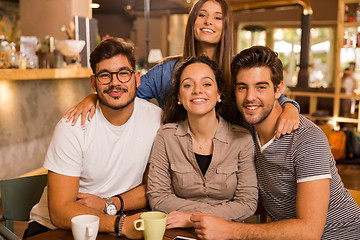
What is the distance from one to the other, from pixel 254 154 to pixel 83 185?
2.57ft

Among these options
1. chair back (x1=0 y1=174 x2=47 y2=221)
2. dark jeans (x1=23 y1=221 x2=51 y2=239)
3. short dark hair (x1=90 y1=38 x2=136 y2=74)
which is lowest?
dark jeans (x1=23 y1=221 x2=51 y2=239)

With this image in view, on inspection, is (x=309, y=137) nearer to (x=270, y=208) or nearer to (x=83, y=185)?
(x=270, y=208)

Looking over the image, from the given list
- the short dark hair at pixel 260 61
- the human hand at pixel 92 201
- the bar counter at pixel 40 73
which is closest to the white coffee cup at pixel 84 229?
the human hand at pixel 92 201

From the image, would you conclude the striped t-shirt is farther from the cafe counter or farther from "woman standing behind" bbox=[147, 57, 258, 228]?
the cafe counter

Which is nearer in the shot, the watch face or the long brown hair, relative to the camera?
the watch face

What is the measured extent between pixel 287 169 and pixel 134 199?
0.67m

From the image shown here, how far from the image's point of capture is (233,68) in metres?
1.65

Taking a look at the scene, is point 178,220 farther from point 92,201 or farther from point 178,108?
point 178,108

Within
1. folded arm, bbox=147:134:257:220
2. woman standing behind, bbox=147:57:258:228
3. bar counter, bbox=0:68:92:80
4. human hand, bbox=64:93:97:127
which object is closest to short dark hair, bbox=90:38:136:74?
human hand, bbox=64:93:97:127

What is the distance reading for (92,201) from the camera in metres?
1.63

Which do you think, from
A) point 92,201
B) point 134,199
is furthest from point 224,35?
point 92,201

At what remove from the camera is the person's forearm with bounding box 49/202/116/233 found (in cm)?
138

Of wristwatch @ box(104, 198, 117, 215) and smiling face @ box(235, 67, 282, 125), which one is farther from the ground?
smiling face @ box(235, 67, 282, 125)

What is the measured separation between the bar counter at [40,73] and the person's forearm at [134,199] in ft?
7.43
